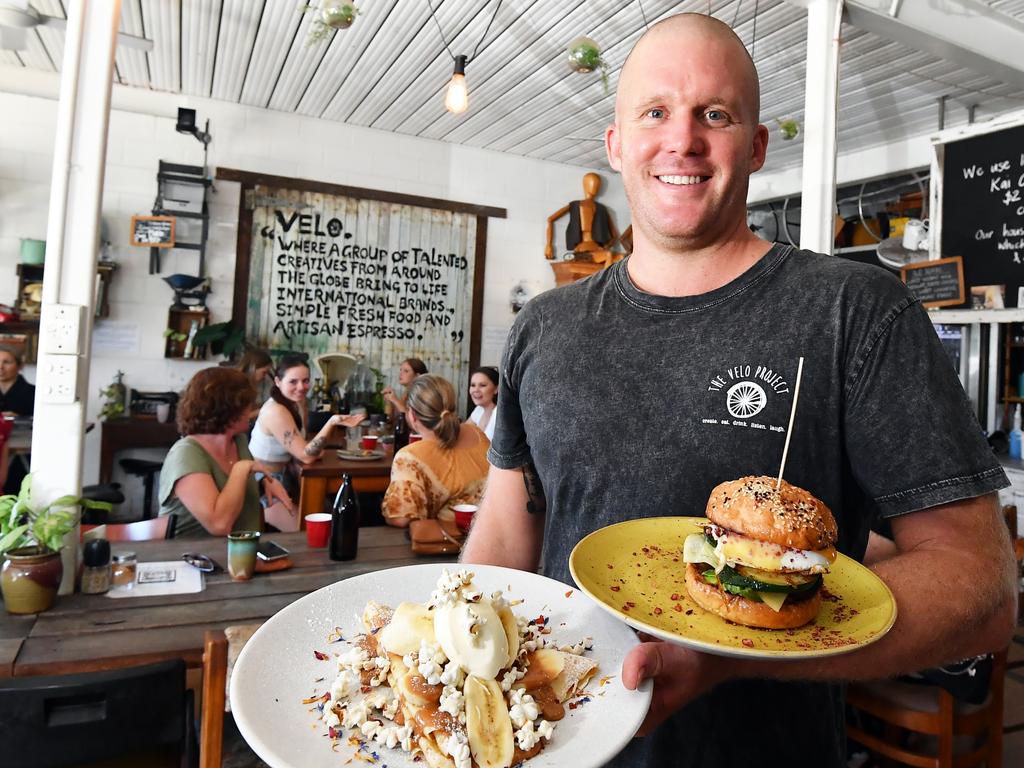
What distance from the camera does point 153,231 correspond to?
593 centimetres

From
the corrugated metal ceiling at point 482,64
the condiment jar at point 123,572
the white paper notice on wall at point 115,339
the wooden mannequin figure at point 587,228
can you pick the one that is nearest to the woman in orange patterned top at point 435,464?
the condiment jar at point 123,572

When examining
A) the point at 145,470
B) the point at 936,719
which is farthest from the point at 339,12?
the point at 145,470

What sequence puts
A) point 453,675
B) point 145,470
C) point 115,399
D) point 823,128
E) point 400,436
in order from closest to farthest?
point 453,675 → point 823,128 → point 400,436 → point 145,470 → point 115,399

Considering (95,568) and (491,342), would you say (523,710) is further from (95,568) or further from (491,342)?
(491,342)

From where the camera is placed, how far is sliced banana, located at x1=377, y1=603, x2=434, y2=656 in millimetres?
906

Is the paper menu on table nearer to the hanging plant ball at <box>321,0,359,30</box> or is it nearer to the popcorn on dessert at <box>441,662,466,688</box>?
the popcorn on dessert at <box>441,662,466,688</box>

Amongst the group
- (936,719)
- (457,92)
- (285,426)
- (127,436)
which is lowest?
(936,719)

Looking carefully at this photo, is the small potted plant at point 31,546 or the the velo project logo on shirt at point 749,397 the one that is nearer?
the the velo project logo on shirt at point 749,397

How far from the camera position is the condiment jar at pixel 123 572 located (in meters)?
2.22

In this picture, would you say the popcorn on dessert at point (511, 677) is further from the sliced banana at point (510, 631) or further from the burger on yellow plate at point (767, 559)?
the burger on yellow plate at point (767, 559)

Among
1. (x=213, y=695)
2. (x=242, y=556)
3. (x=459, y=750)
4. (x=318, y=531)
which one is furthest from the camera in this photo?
(x=318, y=531)

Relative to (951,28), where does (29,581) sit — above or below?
below

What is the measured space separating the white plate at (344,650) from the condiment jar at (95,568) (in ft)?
5.07

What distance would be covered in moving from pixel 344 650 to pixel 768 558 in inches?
24.7
